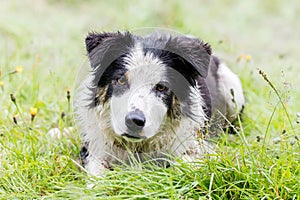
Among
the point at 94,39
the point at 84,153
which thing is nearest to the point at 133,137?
the point at 84,153

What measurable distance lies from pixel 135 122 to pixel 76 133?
1236mm

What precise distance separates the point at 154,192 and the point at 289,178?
0.84 metres

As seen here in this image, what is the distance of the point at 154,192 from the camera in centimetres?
310

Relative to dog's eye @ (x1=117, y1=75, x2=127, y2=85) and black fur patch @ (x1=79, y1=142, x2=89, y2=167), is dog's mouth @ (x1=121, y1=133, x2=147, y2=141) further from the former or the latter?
black fur patch @ (x1=79, y1=142, x2=89, y2=167)

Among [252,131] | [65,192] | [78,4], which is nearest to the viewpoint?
[65,192]

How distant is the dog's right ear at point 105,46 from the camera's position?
12.5 ft

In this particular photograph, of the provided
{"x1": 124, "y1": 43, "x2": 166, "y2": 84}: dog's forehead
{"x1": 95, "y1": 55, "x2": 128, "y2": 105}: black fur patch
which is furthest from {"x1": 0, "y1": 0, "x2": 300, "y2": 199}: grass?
{"x1": 124, "y1": 43, "x2": 166, "y2": 84}: dog's forehead

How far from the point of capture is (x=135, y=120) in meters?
3.29

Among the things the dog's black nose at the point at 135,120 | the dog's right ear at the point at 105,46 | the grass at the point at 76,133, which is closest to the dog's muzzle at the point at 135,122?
the dog's black nose at the point at 135,120

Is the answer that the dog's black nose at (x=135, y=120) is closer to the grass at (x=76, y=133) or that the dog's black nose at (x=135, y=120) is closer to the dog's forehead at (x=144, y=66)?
the grass at (x=76, y=133)

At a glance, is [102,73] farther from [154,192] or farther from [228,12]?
[228,12]

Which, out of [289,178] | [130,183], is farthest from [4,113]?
[289,178]

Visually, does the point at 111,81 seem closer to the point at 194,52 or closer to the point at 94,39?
the point at 94,39

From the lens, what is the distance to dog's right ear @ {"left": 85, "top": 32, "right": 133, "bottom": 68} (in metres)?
3.81
